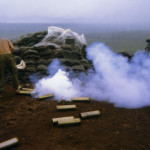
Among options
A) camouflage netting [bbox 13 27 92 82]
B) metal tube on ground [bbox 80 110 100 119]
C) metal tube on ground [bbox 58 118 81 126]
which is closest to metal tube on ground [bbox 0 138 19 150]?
A: metal tube on ground [bbox 58 118 81 126]

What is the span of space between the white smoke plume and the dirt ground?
589mm

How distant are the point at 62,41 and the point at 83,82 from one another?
370 cm

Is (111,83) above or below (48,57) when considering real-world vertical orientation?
below

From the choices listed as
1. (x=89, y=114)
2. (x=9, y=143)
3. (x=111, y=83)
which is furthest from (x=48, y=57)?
(x=9, y=143)

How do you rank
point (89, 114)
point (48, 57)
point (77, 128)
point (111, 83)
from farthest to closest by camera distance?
point (48, 57), point (111, 83), point (89, 114), point (77, 128)

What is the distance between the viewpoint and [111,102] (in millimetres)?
5699

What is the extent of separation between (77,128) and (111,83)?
3.34m

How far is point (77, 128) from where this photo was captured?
4082 millimetres

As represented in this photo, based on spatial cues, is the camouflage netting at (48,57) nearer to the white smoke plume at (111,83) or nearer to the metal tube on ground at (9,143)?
the white smoke plume at (111,83)

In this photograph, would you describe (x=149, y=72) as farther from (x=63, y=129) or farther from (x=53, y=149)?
(x=53, y=149)

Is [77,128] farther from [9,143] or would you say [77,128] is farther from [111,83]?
[111,83]

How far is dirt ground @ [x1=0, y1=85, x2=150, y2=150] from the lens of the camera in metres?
3.47

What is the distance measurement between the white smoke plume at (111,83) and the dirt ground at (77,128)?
59 cm

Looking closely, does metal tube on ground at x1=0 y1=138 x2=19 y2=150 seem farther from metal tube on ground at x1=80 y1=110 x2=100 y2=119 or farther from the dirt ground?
metal tube on ground at x1=80 y1=110 x2=100 y2=119
